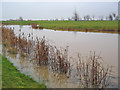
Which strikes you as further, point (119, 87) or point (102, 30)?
point (102, 30)

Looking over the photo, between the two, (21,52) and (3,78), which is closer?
(3,78)

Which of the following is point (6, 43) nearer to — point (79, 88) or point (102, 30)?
point (79, 88)

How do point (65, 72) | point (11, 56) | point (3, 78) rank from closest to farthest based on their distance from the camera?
point (3, 78) → point (65, 72) → point (11, 56)

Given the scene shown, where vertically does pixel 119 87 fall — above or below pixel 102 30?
below

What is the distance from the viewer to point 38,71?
6.28 metres

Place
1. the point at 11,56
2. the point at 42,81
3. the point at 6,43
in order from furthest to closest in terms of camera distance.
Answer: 1. the point at 6,43
2. the point at 11,56
3. the point at 42,81

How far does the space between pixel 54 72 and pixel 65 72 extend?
43 cm


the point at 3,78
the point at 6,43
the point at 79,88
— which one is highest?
the point at 6,43

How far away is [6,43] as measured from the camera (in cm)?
1074

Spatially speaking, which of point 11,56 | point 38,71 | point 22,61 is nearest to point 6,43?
point 11,56

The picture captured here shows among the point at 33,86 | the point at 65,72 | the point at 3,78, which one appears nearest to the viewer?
the point at 33,86

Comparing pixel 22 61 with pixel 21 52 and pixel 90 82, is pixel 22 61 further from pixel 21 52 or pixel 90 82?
pixel 90 82

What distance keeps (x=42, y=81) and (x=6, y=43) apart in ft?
20.8

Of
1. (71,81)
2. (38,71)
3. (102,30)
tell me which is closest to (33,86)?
(71,81)
